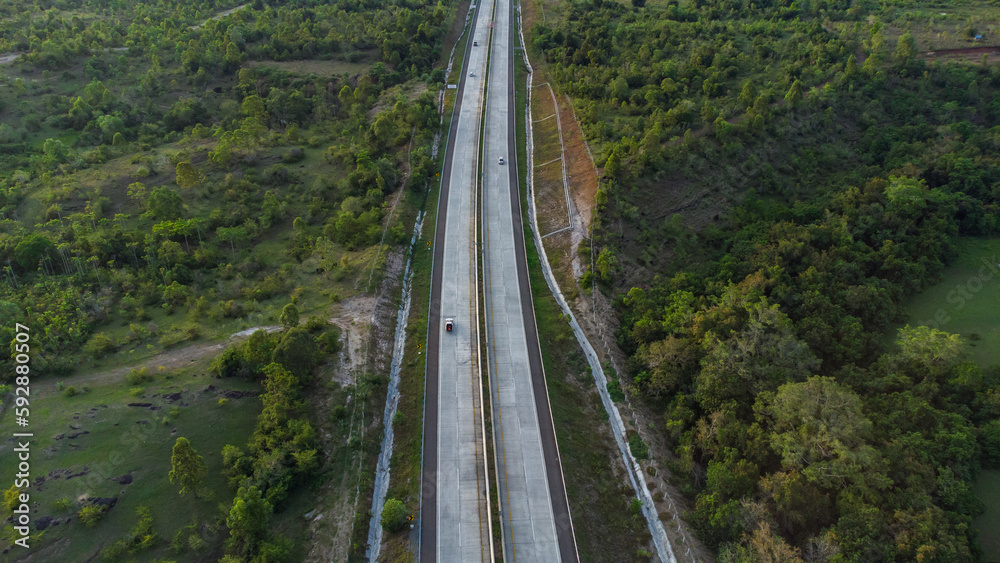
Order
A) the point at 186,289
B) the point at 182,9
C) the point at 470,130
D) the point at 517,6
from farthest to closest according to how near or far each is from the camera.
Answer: the point at 517,6 < the point at 182,9 < the point at 470,130 < the point at 186,289

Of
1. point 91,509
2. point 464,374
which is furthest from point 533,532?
point 91,509

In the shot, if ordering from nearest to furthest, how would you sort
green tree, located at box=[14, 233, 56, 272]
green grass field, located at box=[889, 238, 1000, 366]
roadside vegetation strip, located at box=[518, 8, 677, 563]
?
1. roadside vegetation strip, located at box=[518, 8, 677, 563]
2. green grass field, located at box=[889, 238, 1000, 366]
3. green tree, located at box=[14, 233, 56, 272]

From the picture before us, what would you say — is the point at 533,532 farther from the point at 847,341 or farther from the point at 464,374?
the point at 847,341

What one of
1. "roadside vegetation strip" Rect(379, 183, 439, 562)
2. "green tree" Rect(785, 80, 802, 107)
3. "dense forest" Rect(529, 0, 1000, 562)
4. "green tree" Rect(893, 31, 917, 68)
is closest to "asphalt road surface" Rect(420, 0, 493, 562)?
"roadside vegetation strip" Rect(379, 183, 439, 562)

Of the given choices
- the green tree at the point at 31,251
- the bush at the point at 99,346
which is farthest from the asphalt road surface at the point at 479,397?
the green tree at the point at 31,251

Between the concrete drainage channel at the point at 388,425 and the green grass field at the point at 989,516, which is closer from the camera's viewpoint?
the green grass field at the point at 989,516

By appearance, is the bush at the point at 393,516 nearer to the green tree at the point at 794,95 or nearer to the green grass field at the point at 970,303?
the green grass field at the point at 970,303

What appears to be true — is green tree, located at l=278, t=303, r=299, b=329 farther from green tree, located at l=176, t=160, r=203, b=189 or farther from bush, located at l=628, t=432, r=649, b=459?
green tree, located at l=176, t=160, r=203, b=189
